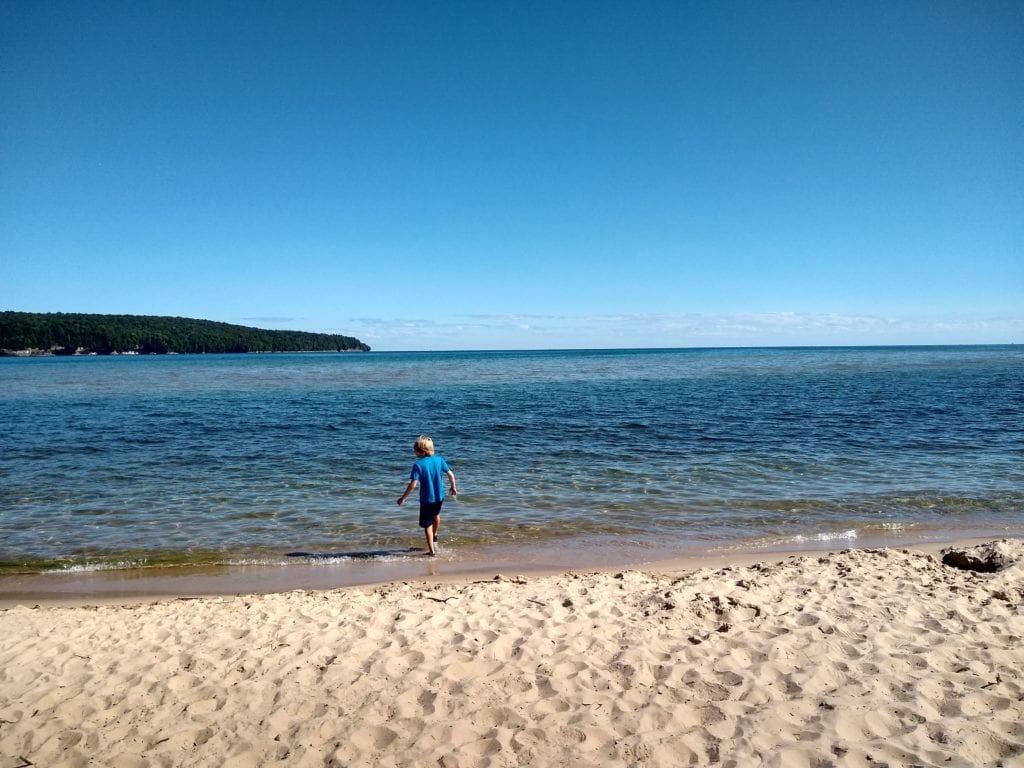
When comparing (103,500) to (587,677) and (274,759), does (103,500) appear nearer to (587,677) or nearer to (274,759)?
(274,759)

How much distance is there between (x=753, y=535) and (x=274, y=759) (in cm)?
803

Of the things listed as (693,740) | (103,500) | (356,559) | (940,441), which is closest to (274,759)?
(693,740)

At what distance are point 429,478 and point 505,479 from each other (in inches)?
203

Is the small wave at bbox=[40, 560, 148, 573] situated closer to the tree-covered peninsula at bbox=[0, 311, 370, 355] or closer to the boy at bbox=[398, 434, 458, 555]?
the boy at bbox=[398, 434, 458, 555]

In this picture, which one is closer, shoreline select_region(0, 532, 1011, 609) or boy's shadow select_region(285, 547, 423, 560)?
shoreline select_region(0, 532, 1011, 609)

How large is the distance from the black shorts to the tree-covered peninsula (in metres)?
151

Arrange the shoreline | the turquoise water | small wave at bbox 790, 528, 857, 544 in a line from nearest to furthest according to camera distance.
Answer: the shoreline
small wave at bbox 790, 528, 857, 544
the turquoise water

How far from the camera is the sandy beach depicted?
13.4ft

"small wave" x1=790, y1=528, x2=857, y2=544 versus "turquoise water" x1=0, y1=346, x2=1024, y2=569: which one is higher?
"turquoise water" x1=0, y1=346, x2=1024, y2=569

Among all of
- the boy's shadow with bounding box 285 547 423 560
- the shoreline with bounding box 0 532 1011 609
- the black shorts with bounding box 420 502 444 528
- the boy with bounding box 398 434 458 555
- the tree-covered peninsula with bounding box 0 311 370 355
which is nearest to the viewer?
the shoreline with bounding box 0 532 1011 609

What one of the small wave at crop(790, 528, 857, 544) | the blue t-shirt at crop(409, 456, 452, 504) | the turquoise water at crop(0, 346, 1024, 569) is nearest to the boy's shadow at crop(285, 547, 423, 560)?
the turquoise water at crop(0, 346, 1024, 569)

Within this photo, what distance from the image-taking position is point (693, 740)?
409 cm

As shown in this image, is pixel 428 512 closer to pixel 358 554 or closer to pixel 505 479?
pixel 358 554

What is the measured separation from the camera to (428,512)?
29.7 ft
